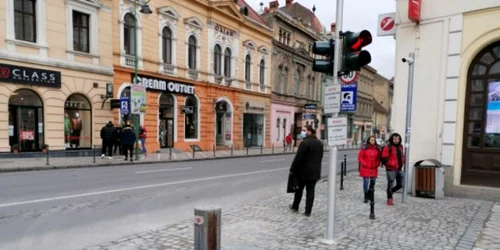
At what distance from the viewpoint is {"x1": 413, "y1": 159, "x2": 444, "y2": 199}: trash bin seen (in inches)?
345

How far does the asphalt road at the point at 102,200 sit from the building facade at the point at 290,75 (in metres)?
22.6

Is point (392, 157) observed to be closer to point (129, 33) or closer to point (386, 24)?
point (386, 24)

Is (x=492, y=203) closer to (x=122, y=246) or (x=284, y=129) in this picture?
(x=122, y=246)

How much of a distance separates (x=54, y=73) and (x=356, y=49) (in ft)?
54.0

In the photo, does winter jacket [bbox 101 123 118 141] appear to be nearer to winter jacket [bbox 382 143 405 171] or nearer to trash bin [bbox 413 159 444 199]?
winter jacket [bbox 382 143 405 171]

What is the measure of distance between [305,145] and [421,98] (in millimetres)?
4597

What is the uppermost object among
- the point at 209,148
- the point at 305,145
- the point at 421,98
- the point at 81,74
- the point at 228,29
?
the point at 228,29

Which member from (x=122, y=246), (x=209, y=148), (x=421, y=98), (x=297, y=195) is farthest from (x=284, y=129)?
(x=122, y=246)

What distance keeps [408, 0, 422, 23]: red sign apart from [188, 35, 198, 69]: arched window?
58.9 ft

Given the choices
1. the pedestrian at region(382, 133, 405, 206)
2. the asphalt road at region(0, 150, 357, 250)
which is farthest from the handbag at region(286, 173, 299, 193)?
the pedestrian at region(382, 133, 405, 206)

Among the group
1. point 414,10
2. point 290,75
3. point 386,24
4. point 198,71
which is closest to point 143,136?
point 198,71

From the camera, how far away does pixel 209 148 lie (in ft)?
88.2

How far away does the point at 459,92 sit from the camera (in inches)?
355

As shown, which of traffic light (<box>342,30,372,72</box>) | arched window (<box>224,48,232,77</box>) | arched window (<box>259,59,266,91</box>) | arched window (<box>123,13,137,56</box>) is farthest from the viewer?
arched window (<box>259,59,266,91</box>)
